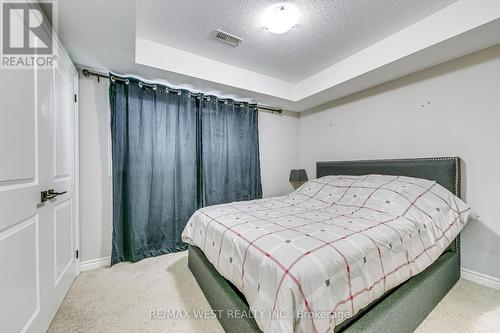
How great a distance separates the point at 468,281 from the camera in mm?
1958

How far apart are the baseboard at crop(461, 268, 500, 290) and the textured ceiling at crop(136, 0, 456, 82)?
247 centimetres

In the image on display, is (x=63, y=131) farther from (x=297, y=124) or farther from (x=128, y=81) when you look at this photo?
(x=297, y=124)

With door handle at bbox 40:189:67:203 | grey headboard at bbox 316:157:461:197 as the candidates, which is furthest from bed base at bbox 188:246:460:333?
door handle at bbox 40:189:67:203

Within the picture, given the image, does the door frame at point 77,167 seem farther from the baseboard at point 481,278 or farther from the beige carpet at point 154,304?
the baseboard at point 481,278

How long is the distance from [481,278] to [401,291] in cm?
136

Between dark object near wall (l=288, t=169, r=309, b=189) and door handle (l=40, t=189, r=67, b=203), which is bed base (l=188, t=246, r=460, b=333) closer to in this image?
door handle (l=40, t=189, r=67, b=203)

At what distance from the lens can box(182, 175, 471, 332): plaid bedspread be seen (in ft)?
3.07

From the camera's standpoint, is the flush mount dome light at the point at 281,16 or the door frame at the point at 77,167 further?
the door frame at the point at 77,167

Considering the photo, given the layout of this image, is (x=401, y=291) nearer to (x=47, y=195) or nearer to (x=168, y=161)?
(x=47, y=195)

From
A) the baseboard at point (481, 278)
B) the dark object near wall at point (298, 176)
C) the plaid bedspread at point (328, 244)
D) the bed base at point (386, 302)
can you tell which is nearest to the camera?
the plaid bedspread at point (328, 244)

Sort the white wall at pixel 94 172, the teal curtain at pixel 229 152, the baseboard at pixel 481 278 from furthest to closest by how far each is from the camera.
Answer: the teal curtain at pixel 229 152, the white wall at pixel 94 172, the baseboard at pixel 481 278

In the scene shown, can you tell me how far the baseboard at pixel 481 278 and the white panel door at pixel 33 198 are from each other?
11.4 feet

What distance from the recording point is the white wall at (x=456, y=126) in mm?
1896

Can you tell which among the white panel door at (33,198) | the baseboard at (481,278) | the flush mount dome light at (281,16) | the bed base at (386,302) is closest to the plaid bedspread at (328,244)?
the bed base at (386,302)
